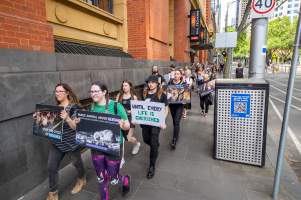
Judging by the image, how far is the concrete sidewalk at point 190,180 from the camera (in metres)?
3.33

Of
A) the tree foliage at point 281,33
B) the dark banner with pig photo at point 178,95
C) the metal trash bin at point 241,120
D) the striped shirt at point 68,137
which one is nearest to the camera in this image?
the striped shirt at point 68,137

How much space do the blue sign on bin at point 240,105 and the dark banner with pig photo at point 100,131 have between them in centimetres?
256

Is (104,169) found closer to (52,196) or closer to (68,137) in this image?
(68,137)

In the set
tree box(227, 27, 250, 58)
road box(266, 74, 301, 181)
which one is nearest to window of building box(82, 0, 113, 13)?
road box(266, 74, 301, 181)

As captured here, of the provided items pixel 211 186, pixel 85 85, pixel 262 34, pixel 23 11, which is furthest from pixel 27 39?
pixel 262 34

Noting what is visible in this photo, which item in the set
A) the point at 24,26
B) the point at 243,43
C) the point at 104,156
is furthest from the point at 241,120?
the point at 243,43

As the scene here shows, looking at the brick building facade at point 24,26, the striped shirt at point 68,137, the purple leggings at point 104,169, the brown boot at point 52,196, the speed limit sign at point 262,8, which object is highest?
the speed limit sign at point 262,8

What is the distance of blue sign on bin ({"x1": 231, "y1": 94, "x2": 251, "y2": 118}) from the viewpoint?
409cm

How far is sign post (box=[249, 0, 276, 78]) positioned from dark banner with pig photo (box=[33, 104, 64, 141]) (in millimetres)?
4075

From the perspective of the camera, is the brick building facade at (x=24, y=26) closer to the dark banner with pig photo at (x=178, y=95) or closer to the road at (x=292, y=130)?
the dark banner with pig photo at (x=178, y=95)

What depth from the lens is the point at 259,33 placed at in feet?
15.4

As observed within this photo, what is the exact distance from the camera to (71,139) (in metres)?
3.14

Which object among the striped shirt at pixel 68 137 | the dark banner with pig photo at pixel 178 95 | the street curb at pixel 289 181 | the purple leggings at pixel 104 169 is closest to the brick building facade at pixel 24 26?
the striped shirt at pixel 68 137

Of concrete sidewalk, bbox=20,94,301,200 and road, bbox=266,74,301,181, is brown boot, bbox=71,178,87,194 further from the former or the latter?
road, bbox=266,74,301,181
